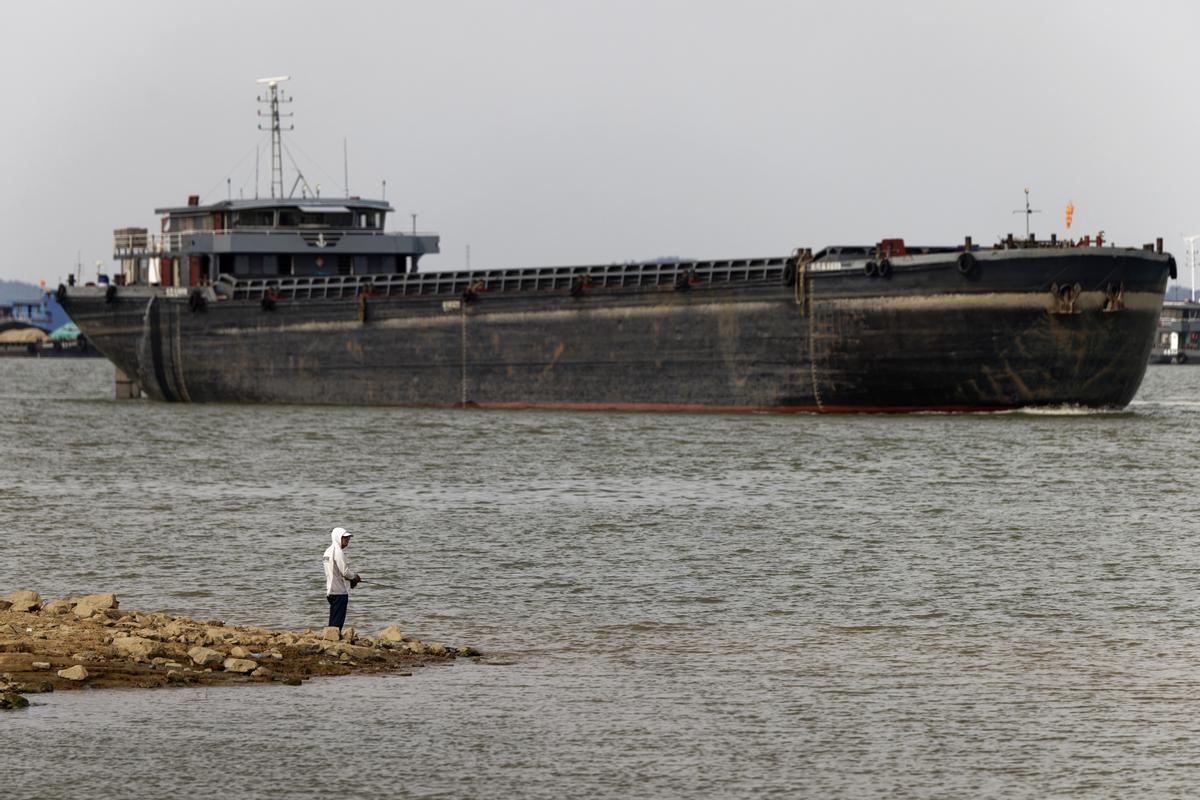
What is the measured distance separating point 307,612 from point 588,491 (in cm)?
1743

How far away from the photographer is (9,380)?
13850cm

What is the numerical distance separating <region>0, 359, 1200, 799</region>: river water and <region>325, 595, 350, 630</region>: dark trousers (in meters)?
1.61

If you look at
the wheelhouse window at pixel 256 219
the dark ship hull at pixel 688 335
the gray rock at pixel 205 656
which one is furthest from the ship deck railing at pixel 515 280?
the gray rock at pixel 205 656

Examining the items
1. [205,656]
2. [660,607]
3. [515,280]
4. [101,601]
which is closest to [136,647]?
[205,656]

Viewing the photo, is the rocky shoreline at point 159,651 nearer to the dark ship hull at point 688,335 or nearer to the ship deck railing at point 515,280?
the dark ship hull at point 688,335

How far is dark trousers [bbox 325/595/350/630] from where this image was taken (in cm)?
2062

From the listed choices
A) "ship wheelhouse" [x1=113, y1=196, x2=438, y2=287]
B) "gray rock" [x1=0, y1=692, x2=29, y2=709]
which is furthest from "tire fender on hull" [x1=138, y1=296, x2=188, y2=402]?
"gray rock" [x1=0, y1=692, x2=29, y2=709]

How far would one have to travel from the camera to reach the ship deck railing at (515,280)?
6169 centimetres

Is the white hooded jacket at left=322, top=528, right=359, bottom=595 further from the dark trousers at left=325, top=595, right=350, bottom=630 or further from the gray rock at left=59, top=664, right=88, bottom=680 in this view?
the gray rock at left=59, top=664, right=88, bottom=680

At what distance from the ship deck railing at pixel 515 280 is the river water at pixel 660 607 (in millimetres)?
10073

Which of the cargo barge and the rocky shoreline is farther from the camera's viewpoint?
the cargo barge

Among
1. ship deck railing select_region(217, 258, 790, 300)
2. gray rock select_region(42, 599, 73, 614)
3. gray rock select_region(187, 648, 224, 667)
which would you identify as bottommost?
gray rock select_region(187, 648, 224, 667)

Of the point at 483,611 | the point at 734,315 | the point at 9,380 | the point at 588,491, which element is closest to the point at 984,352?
the point at 734,315

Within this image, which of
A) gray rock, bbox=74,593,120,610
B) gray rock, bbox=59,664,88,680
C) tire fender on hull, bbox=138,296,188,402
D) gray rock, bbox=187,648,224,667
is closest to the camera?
gray rock, bbox=59,664,88,680
